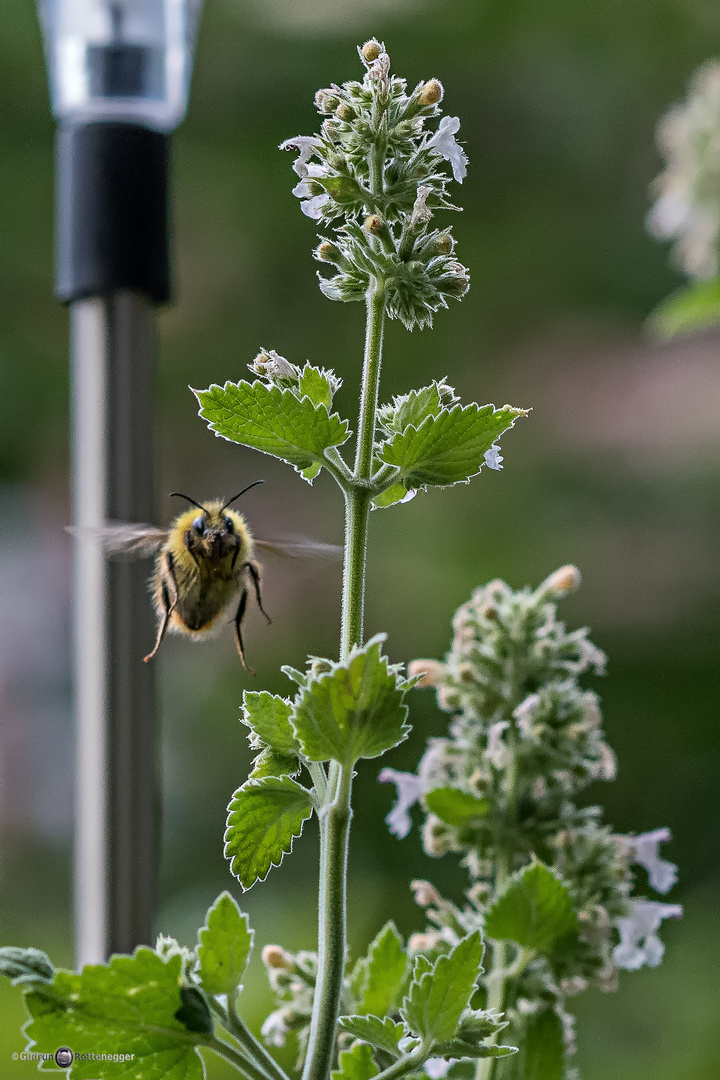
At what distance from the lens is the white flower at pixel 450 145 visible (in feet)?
1.03

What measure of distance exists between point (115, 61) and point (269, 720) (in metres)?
0.34

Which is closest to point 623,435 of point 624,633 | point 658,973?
point 624,633

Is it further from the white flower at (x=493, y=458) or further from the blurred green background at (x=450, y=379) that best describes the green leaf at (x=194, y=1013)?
the blurred green background at (x=450, y=379)

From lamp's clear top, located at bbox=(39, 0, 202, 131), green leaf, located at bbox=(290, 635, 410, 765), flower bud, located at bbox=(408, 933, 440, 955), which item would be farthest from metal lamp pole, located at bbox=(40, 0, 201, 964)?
green leaf, located at bbox=(290, 635, 410, 765)

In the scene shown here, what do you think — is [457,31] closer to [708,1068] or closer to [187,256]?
[187,256]

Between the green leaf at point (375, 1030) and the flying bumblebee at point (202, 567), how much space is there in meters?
0.16

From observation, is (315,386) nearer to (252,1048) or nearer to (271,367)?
(271,367)

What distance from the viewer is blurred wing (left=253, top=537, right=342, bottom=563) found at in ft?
1.47

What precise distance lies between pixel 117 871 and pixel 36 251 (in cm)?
143

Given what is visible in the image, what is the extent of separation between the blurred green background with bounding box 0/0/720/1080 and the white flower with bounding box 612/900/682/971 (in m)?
1.00

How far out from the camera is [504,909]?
14.7 inches

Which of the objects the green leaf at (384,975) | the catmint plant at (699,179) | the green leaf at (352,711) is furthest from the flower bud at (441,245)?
the catmint plant at (699,179)

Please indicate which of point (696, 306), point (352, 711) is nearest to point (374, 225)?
point (352, 711)

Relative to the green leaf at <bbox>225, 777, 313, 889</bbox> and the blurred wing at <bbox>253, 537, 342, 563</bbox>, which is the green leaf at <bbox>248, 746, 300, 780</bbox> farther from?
the blurred wing at <bbox>253, 537, 342, 563</bbox>
